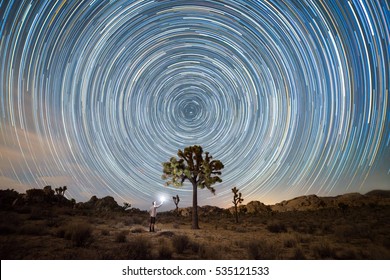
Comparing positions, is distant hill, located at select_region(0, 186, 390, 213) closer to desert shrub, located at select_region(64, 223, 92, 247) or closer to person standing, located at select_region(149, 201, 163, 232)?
person standing, located at select_region(149, 201, 163, 232)

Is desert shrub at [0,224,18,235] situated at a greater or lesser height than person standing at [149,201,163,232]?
lesser

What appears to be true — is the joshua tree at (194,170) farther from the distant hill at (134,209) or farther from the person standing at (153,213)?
the distant hill at (134,209)

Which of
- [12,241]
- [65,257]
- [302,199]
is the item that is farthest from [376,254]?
[302,199]

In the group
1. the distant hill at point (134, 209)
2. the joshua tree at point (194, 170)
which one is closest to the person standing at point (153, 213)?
the joshua tree at point (194, 170)

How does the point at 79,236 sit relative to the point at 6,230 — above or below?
below

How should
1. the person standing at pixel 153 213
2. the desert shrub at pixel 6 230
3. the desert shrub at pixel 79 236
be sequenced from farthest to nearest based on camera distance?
1. the person standing at pixel 153 213
2. the desert shrub at pixel 6 230
3. the desert shrub at pixel 79 236

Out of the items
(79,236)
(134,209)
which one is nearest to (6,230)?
(79,236)

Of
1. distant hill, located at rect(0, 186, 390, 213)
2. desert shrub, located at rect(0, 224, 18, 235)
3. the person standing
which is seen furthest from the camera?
distant hill, located at rect(0, 186, 390, 213)

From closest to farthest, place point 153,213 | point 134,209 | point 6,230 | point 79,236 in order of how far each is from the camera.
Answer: point 79,236 < point 6,230 < point 153,213 < point 134,209

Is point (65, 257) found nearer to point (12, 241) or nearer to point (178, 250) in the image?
point (12, 241)

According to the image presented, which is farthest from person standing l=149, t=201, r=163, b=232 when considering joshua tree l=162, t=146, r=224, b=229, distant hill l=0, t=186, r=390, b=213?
distant hill l=0, t=186, r=390, b=213

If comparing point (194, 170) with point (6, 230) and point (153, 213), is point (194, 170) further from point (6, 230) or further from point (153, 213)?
point (6, 230)

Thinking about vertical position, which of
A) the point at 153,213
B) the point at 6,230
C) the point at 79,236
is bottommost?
the point at 79,236
